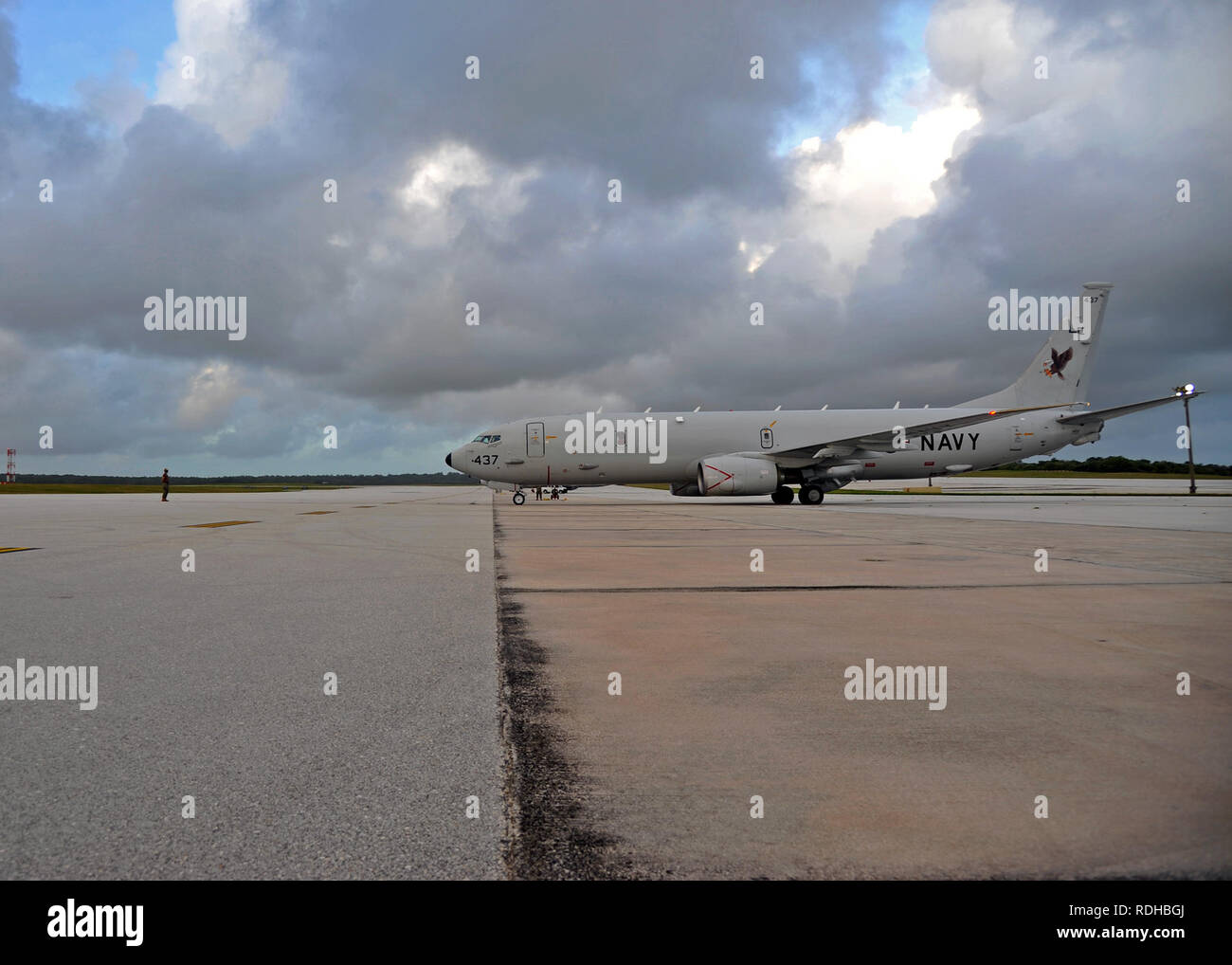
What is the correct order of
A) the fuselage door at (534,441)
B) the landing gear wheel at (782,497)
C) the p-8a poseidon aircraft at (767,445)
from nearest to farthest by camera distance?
1. the p-8a poseidon aircraft at (767,445)
2. the fuselage door at (534,441)
3. the landing gear wheel at (782,497)

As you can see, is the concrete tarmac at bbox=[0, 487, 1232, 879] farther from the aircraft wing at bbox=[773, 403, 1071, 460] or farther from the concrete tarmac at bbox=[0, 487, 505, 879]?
the aircraft wing at bbox=[773, 403, 1071, 460]

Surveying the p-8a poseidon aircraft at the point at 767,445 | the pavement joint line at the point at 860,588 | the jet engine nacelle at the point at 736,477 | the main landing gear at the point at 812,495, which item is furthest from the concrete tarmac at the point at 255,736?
the main landing gear at the point at 812,495

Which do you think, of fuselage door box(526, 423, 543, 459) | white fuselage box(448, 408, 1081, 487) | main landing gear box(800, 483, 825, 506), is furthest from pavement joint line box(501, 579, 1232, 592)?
fuselage door box(526, 423, 543, 459)

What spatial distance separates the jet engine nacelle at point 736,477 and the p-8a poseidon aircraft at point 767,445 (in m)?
0.23

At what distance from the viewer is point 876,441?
2894 centimetres

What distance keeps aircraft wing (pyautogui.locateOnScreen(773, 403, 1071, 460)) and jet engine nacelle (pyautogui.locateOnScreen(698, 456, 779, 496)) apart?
1325 mm

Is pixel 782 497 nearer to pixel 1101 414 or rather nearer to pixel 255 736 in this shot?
pixel 1101 414

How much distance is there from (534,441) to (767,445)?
9102 mm

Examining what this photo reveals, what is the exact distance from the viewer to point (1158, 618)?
6.67 metres

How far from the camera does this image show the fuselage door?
31.3 metres

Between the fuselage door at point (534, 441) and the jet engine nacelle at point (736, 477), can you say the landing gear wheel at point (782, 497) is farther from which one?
the fuselage door at point (534, 441)

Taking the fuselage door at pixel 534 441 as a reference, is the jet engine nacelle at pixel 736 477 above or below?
below

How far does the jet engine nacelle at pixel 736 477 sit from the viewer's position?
95.5 ft
